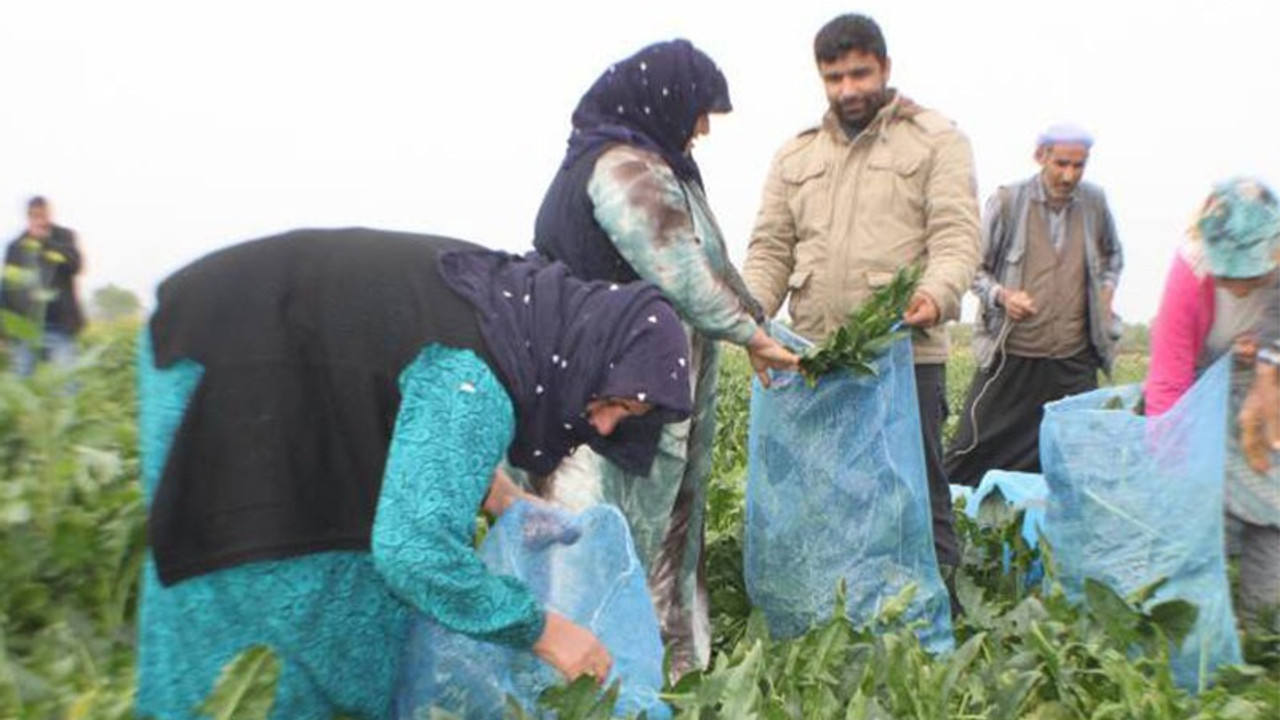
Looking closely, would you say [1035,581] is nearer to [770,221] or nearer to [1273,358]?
[1273,358]

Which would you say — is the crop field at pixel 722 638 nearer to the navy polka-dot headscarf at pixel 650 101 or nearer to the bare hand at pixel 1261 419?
the bare hand at pixel 1261 419

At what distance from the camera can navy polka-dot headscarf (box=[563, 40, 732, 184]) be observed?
2842 mm

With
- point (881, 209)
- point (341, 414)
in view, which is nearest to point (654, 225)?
point (881, 209)

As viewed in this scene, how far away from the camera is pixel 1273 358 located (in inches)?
122

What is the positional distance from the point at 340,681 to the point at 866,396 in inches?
62.4

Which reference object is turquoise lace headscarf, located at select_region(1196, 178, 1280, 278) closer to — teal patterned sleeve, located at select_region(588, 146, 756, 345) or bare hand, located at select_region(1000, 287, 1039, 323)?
teal patterned sleeve, located at select_region(588, 146, 756, 345)

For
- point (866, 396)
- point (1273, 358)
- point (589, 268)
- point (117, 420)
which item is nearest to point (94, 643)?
point (117, 420)

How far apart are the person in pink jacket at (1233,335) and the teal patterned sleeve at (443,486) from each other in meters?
2.04

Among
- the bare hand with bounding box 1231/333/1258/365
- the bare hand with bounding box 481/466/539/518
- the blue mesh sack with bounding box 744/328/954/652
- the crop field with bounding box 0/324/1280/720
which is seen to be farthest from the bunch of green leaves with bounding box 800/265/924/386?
the bare hand with bounding box 481/466/539/518

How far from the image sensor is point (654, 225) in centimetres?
273

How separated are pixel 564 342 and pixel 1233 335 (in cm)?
207

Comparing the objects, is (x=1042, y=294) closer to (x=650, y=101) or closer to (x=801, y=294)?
(x=801, y=294)

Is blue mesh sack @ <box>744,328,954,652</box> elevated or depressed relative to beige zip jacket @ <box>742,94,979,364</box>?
depressed

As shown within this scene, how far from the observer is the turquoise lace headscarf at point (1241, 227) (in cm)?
305
